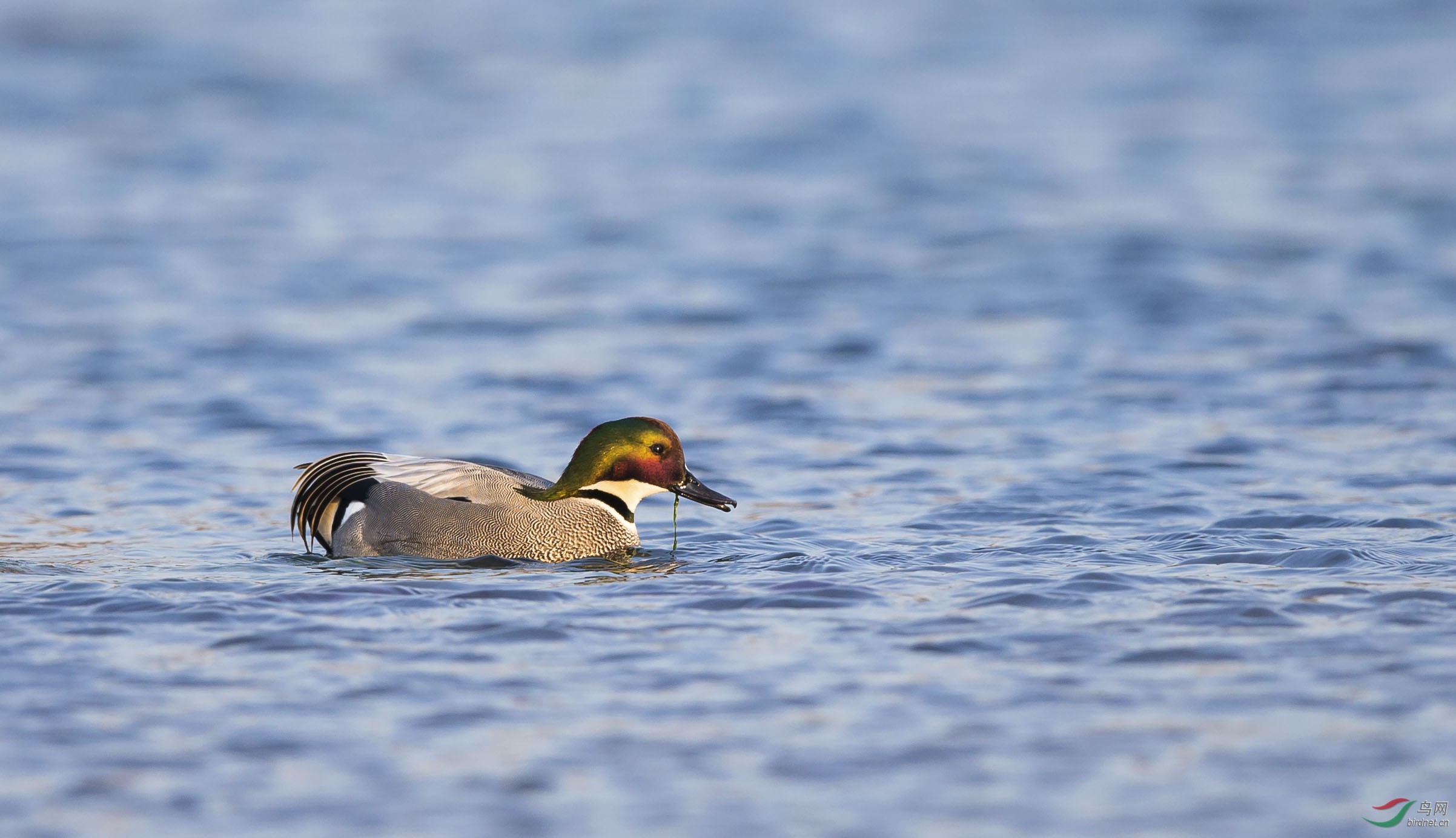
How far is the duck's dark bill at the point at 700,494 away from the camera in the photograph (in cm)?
936

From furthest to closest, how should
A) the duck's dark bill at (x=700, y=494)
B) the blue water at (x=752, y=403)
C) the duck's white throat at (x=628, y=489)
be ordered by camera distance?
the duck's white throat at (x=628, y=489)
the duck's dark bill at (x=700, y=494)
the blue water at (x=752, y=403)

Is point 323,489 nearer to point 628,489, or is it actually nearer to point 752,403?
point 628,489

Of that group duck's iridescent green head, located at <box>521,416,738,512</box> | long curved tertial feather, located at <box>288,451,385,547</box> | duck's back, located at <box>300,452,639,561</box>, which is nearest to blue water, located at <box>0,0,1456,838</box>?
duck's back, located at <box>300,452,639,561</box>

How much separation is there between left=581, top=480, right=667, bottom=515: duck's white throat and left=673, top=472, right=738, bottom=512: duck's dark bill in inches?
3.9

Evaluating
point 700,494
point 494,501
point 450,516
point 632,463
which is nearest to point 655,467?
point 632,463

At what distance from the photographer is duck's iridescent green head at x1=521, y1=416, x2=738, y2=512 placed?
9.42 metres

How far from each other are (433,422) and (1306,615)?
6235 mm

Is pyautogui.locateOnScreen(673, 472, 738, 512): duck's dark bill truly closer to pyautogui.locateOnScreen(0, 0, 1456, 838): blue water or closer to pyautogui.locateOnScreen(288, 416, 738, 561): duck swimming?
pyautogui.locateOnScreen(288, 416, 738, 561): duck swimming

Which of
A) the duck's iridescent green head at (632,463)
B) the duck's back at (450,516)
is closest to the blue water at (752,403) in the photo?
the duck's back at (450,516)

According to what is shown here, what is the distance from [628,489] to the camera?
950 cm

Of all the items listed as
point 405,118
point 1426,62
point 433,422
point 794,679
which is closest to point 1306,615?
point 794,679

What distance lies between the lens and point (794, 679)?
707cm

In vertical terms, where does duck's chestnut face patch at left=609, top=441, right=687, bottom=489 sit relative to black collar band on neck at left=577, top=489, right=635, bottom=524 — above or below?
above

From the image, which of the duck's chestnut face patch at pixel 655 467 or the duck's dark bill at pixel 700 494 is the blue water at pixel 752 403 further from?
the duck's chestnut face patch at pixel 655 467
